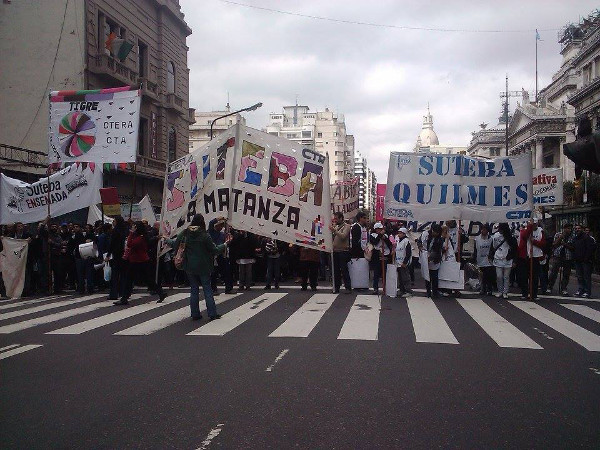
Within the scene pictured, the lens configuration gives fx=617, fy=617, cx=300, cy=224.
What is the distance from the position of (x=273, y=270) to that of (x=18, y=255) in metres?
6.37

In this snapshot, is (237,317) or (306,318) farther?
(237,317)

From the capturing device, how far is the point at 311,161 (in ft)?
45.8

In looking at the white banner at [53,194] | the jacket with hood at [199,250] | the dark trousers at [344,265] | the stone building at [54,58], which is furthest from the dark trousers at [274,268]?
the stone building at [54,58]

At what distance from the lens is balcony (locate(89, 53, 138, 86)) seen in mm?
30516

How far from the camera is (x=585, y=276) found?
593 inches

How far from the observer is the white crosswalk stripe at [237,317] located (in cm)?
941

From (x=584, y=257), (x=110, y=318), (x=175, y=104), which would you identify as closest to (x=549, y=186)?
(x=584, y=257)

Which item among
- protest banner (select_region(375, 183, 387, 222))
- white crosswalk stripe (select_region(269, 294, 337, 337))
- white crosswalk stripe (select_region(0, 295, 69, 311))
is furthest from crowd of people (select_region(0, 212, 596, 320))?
protest banner (select_region(375, 183, 387, 222))

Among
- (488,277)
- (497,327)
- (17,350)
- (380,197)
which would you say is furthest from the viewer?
(380,197)

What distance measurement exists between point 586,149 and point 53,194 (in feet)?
47.0

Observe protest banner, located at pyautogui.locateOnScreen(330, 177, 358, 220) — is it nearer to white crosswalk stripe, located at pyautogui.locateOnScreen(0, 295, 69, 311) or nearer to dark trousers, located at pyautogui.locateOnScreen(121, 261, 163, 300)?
dark trousers, located at pyautogui.locateOnScreen(121, 261, 163, 300)

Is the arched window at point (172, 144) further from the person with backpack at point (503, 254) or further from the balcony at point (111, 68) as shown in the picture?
the person with backpack at point (503, 254)

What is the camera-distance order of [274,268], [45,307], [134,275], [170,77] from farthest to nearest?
[170,77]
[274,268]
[134,275]
[45,307]

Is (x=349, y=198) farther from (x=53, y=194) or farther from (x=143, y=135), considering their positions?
(x=143, y=135)
